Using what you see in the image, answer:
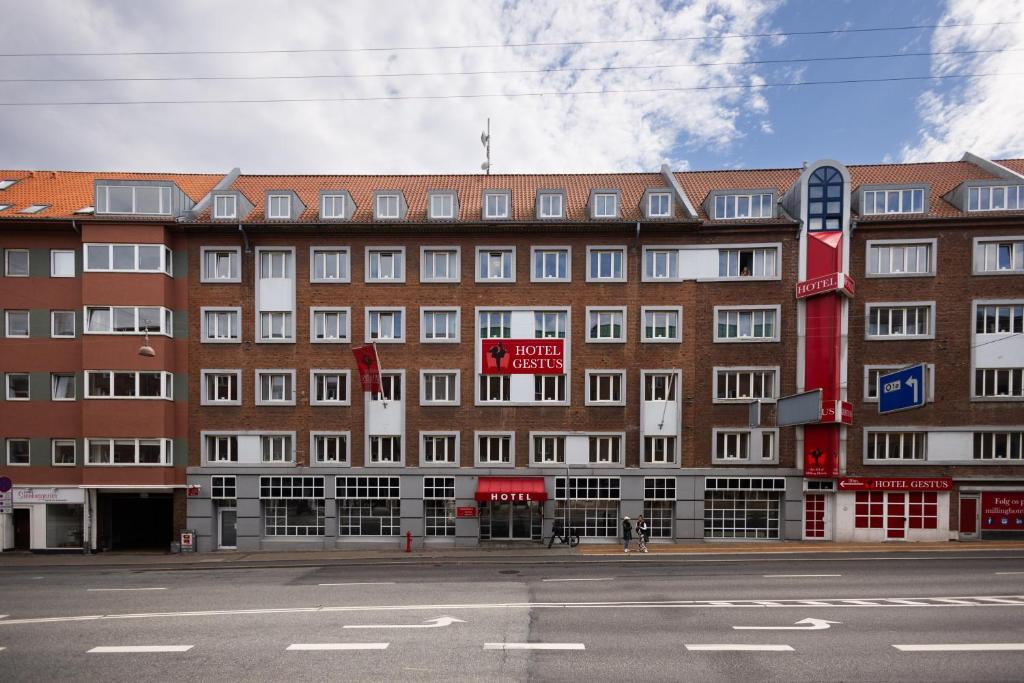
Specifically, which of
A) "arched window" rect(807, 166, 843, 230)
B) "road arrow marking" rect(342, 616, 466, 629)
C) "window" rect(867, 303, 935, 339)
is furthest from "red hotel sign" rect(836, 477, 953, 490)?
"road arrow marking" rect(342, 616, 466, 629)

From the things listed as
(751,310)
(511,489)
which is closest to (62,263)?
(511,489)

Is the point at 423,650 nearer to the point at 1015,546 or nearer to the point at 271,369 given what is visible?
the point at 271,369

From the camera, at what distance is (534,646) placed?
12.1 metres

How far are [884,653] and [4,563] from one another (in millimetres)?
33368

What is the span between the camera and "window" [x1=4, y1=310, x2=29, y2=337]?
A: 27.8m

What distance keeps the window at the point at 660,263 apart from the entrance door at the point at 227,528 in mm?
24419

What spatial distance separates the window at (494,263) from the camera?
94.5 ft

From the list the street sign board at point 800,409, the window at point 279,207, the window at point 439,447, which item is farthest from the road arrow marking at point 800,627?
the window at point 279,207

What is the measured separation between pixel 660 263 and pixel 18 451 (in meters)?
33.4

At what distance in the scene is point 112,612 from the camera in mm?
15531

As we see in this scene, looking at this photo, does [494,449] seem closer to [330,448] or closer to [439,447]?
[439,447]

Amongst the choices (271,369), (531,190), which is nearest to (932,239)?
(531,190)

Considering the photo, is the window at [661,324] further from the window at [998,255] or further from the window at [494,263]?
the window at [998,255]

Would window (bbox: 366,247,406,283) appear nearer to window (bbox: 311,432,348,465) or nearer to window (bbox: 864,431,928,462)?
window (bbox: 311,432,348,465)
